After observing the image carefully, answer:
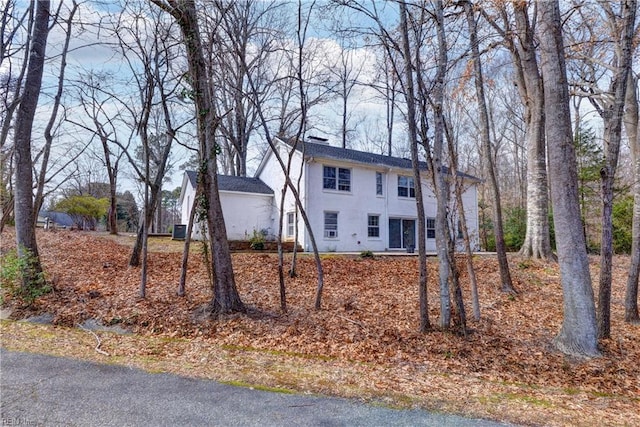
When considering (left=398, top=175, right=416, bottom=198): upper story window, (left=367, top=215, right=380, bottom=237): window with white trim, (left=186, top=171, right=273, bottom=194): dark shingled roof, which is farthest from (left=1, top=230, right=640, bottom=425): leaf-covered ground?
(left=398, top=175, right=416, bottom=198): upper story window

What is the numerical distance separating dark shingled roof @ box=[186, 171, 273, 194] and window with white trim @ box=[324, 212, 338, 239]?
12.4 feet

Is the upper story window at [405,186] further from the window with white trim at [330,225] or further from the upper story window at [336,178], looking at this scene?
the window with white trim at [330,225]

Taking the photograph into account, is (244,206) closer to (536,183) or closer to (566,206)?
(536,183)

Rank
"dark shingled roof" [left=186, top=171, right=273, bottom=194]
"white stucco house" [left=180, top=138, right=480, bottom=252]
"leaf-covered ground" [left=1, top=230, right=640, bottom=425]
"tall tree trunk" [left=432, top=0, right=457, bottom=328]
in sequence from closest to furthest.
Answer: "leaf-covered ground" [left=1, top=230, right=640, bottom=425], "tall tree trunk" [left=432, top=0, right=457, bottom=328], "white stucco house" [left=180, top=138, right=480, bottom=252], "dark shingled roof" [left=186, top=171, right=273, bottom=194]

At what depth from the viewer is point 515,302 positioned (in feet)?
26.6

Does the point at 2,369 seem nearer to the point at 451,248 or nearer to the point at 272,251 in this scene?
the point at 451,248

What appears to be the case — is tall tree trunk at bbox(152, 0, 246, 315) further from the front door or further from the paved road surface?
the front door

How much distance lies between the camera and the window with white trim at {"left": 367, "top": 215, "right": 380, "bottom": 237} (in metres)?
17.6

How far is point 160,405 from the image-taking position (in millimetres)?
3121

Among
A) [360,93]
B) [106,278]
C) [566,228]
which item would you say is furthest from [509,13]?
[106,278]

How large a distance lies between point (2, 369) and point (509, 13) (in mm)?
12370

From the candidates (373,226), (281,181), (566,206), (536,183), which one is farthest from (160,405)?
(373,226)

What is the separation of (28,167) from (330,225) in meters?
11.4

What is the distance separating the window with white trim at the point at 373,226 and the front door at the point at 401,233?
859mm
